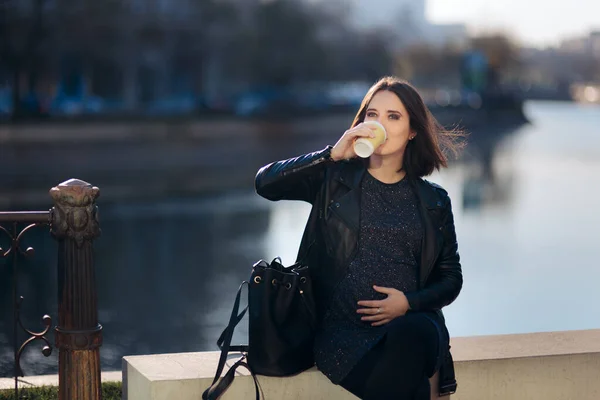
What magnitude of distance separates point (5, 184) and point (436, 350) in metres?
20.3

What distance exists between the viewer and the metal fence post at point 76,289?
4.10m

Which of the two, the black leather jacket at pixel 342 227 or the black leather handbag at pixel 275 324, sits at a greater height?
the black leather jacket at pixel 342 227

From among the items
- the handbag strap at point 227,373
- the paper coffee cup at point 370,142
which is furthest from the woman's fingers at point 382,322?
the paper coffee cup at point 370,142

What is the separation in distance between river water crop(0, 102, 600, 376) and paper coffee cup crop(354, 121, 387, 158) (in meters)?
3.98

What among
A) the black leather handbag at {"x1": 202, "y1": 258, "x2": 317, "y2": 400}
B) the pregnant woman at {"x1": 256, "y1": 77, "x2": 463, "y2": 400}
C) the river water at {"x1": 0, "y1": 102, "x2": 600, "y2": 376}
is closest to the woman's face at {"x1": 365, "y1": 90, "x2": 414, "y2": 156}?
the pregnant woman at {"x1": 256, "y1": 77, "x2": 463, "y2": 400}

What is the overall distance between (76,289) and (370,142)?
50.7 inches

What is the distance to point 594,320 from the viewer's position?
9.78 metres

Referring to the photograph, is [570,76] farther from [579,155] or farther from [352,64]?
[579,155]

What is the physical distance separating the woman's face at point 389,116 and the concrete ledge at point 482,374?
2.94ft

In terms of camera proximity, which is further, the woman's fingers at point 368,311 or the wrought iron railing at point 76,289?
the wrought iron railing at point 76,289

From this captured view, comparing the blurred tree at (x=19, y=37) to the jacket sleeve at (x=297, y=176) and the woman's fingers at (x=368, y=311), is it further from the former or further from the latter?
the woman's fingers at (x=368, y=311)

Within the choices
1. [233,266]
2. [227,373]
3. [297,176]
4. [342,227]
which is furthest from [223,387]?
[233,266]

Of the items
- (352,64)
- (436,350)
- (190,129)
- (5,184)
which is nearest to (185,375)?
(436,350)

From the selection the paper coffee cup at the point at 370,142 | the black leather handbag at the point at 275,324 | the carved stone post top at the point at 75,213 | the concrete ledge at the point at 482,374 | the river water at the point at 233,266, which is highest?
the paper coffee cup at the point at 370,142
